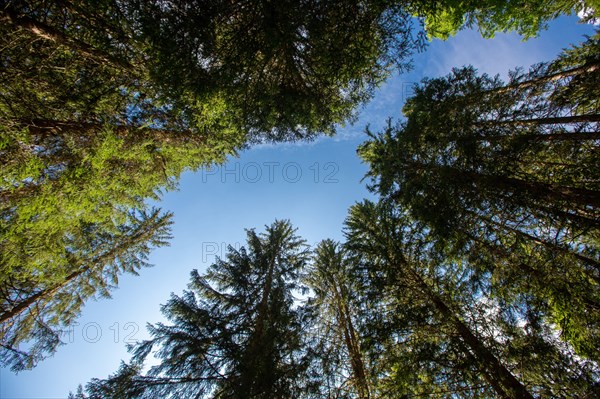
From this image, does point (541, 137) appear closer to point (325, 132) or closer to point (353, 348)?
point (325, 132)

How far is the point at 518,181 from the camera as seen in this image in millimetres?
5676

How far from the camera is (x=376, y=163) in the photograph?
34.0 feet

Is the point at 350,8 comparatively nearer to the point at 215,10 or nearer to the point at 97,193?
the point at 215,10

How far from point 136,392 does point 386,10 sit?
35.1 feet

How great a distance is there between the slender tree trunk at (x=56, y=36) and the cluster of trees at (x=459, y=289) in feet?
21.7

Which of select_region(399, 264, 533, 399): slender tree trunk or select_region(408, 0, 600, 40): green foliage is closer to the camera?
select_region(399, 264, 533, 399): slender tree trunk

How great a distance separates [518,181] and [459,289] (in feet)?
9.93

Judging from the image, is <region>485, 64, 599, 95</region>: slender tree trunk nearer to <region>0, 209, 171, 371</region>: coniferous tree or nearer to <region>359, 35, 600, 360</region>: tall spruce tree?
<region>359, 35, 600, 360</region>: tall spruce tree

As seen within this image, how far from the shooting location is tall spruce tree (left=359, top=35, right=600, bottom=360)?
16.5 feet

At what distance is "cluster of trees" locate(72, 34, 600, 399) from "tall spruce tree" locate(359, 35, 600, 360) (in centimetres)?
4

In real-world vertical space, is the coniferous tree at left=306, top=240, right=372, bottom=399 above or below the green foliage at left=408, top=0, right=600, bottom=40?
below

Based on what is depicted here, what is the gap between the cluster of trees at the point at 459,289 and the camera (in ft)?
16.7

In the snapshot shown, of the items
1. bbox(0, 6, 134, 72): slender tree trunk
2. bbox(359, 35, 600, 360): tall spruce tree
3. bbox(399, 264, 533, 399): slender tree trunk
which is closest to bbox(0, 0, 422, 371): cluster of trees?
bbox(0, 6, 134, 72): slender tree trunk

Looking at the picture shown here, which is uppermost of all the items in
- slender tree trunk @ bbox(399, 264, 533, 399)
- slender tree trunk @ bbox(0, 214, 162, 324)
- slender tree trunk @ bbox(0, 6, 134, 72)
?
slender tree trunk @ bbox(0, 214, 162, 324)
